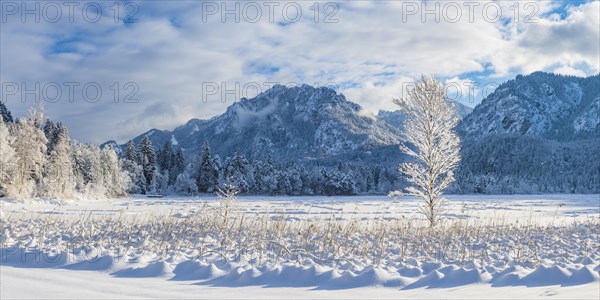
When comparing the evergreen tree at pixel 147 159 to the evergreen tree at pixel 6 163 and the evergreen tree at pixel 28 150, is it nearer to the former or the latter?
the evergreen tree at pixel 28 150

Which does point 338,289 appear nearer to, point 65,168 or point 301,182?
point 65,168

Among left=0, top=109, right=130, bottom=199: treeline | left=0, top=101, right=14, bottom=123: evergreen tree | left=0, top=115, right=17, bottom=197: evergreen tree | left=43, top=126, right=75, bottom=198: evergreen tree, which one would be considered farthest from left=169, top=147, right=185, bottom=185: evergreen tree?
left=0, top=115, right=17, bottom=197: evergreen tree

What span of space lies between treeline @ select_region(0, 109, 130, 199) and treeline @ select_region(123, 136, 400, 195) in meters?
6.93

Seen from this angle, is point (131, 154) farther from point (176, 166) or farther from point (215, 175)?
point (215, 175)

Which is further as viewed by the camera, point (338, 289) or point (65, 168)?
point (65, 168)

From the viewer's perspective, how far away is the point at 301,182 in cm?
8844

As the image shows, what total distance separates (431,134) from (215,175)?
62.5 meters

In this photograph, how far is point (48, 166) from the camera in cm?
5138

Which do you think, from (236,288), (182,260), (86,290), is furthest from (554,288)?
(86,290)

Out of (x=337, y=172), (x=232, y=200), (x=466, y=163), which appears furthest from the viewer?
(x=466, y=163)

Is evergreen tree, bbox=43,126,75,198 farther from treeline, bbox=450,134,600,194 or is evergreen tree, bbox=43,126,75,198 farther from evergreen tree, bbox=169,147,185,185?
treeline, bbox=450,134,600,194

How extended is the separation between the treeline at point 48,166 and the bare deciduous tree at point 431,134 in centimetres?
4002

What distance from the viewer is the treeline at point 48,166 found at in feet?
140

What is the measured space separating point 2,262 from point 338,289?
6215mm
